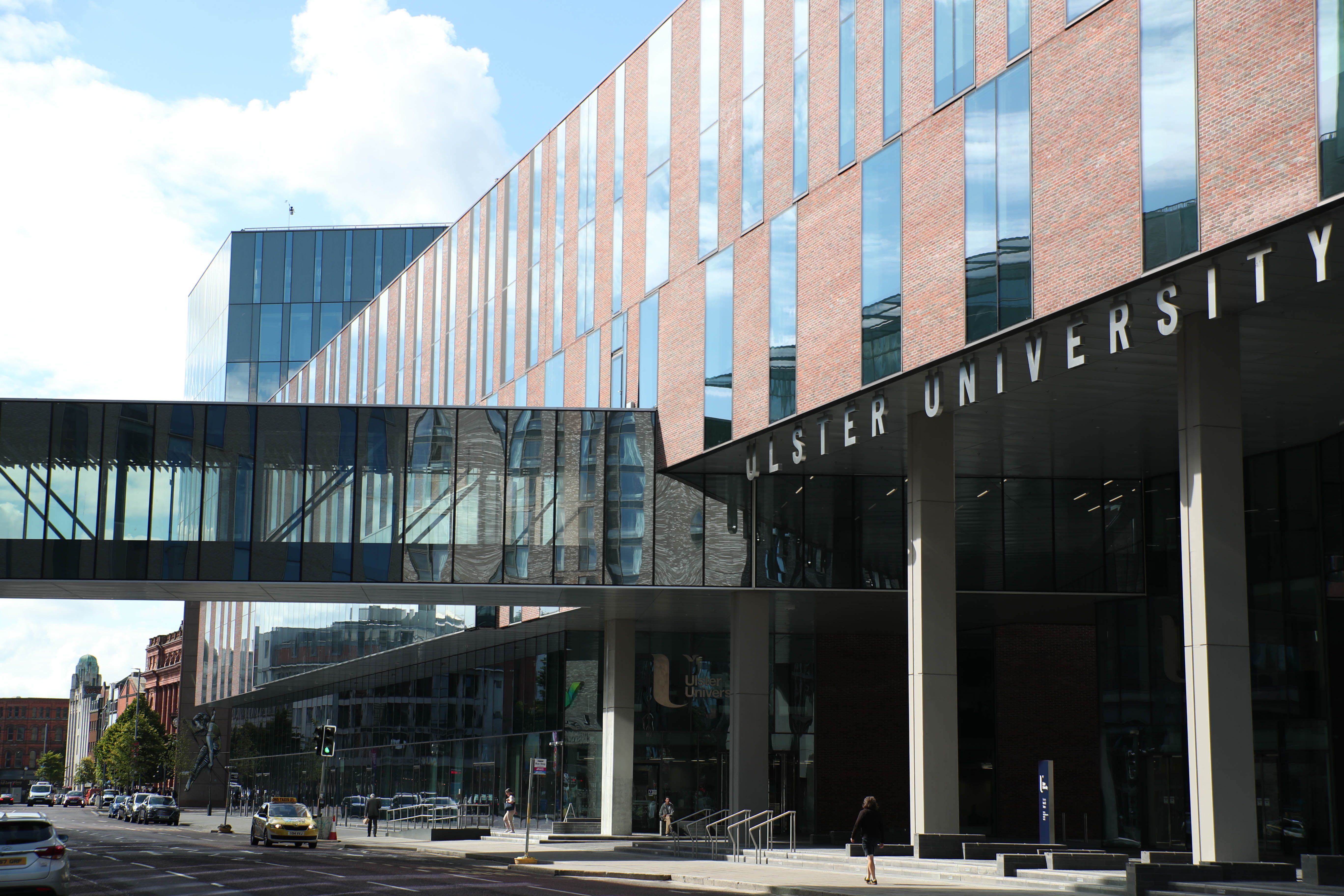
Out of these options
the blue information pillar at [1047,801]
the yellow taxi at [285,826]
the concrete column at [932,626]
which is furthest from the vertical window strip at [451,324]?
the blue information pillar at [1047,801]

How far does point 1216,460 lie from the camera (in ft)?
74.2

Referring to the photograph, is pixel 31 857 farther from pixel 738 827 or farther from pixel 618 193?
pixel 618 193

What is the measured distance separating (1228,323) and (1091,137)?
3815 millimetres

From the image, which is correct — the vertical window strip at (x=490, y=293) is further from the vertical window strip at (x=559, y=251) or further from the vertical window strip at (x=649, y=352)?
the vertical window strip at (x=649, y=352)

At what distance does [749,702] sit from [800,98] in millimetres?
15733

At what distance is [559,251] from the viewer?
150ft

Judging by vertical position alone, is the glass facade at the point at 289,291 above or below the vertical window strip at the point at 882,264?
above

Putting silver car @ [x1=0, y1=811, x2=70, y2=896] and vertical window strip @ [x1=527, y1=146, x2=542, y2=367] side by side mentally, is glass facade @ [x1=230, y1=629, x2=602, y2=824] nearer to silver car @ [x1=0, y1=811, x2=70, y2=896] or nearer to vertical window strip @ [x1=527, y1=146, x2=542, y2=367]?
vertical window strip @ [x1=527, y1=146, x2=542, y2=367]

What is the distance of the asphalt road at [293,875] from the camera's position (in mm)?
24562

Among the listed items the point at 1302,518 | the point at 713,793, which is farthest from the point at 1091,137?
the point at 713,793

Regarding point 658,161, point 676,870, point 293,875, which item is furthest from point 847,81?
point 293,875

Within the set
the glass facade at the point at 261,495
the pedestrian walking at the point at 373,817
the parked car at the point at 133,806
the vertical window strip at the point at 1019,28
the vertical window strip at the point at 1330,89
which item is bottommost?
the parked car at the point at 133,806

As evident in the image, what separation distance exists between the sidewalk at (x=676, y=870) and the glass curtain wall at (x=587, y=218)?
611 inches

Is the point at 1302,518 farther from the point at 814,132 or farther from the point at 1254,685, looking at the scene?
the point at 814,132
